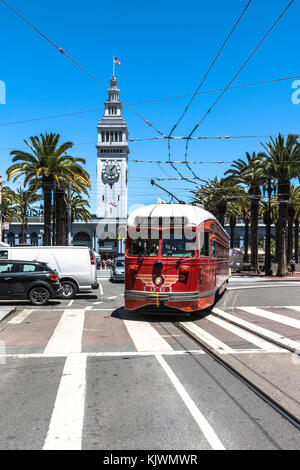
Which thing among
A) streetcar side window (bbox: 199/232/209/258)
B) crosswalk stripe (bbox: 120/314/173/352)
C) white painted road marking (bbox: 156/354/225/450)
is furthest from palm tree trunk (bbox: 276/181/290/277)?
white painted road marking (bbox: 156/354/225/450)

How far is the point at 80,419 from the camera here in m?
4.81

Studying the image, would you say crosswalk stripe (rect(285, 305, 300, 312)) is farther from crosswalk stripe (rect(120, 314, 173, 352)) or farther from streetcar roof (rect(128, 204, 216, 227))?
crosswalk stripe (rect(120, 314, 173, 352))

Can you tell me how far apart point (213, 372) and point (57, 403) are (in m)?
2.65

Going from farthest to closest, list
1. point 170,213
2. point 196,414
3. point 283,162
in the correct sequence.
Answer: point 283,162 → point 170,213 → point 196,414

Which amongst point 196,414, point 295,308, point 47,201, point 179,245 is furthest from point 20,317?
point 47,201

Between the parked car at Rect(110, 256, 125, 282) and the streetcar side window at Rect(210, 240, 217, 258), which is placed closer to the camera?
the streetcar side window at Rect(210, 240, 217, 258)

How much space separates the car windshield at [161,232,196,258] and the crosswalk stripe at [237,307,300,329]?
3352mm

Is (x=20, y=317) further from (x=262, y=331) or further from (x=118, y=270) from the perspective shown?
(x=118, y=270)

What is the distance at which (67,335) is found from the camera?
388 inches

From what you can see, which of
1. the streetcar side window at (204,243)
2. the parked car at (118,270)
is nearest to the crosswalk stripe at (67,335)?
the streetcar side window at (204,243)

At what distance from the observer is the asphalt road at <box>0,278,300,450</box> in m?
4.32

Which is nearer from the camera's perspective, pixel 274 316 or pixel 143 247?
pixel 143 247

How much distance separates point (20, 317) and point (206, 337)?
19.8ft

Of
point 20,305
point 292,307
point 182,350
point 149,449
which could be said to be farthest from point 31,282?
point 149,449
